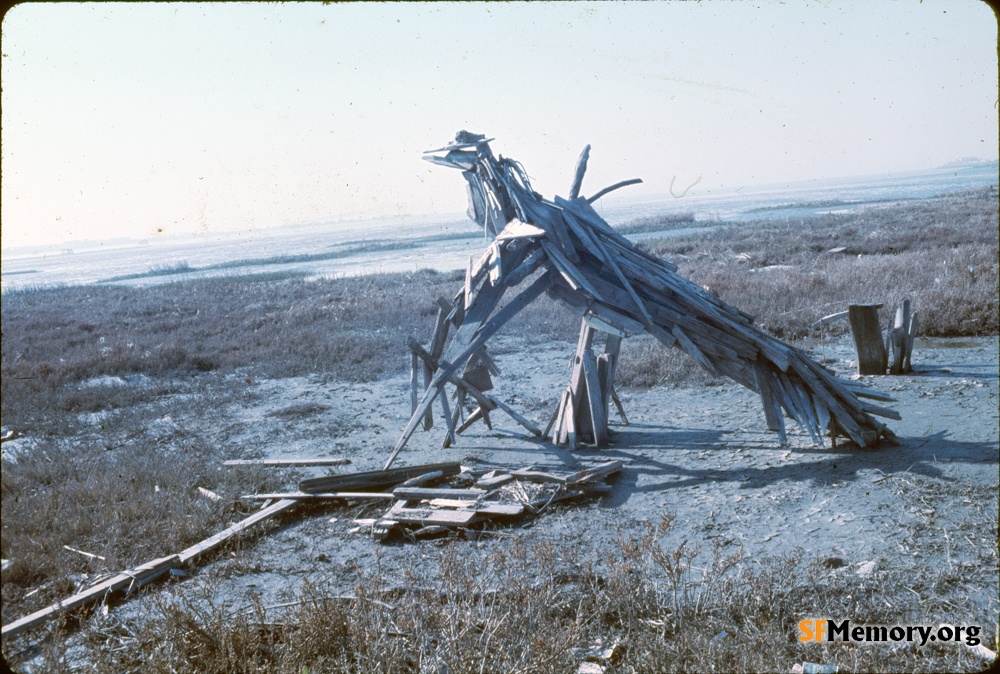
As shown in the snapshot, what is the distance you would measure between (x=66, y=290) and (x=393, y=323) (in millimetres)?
24421

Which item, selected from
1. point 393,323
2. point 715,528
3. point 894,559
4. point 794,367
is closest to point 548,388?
point 794,367

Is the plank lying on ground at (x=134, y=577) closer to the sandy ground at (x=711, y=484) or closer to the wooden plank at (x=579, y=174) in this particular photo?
the sandy ground at (x=711, y=484)

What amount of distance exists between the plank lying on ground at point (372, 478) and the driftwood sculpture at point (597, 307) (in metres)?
0.18

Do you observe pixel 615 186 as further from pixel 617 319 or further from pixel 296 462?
pixel 296 462

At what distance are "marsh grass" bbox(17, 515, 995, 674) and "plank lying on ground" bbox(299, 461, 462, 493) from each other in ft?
8.05

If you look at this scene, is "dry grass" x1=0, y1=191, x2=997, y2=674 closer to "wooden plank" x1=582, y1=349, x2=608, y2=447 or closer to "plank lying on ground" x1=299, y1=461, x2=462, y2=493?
"plank lying on ground" x1=299, y1=461, x2=462, y2=493

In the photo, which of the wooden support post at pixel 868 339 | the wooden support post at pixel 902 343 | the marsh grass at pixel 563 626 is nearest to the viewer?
the marsh grass at pixel 563 626

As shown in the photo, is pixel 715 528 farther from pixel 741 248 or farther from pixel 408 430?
pixel 741 248

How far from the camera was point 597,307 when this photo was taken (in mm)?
8180

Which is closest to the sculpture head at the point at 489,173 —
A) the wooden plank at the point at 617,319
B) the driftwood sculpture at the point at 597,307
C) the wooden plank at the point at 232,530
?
the driftwood sculpture at the point at 597,307

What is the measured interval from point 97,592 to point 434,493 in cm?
311

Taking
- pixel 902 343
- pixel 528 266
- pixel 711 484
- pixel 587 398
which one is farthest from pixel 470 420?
pixel 902 343
